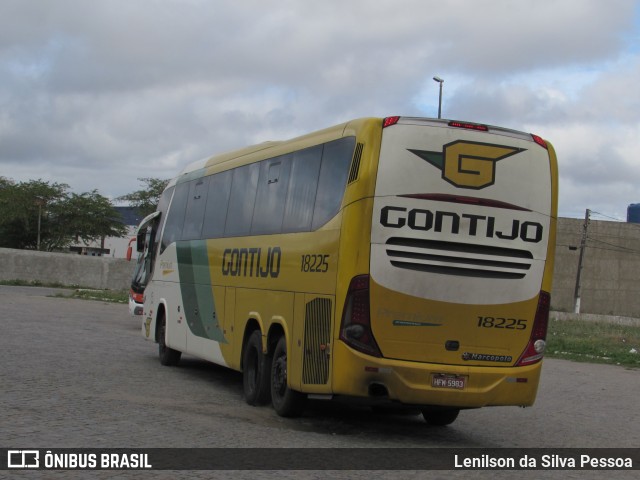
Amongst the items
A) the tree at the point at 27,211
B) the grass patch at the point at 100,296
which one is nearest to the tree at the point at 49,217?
the tree at the point at 27,211

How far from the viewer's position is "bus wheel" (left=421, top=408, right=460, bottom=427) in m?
12.2

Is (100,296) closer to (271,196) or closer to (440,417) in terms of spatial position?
(271,196)

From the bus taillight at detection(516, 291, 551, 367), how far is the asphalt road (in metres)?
1.15

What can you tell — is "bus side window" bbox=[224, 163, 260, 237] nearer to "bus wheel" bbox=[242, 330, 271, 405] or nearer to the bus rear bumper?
"bus wheel" bbox=[242, 330, 271, 405]

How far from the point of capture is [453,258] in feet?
33.7

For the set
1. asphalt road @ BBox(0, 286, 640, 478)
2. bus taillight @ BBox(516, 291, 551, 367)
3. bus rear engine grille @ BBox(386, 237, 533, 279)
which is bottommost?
asphalt road @ BBox(0, 286, 640, 478)

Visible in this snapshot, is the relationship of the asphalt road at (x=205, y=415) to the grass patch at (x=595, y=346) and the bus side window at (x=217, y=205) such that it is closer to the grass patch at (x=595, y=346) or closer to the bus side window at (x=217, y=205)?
the bus side window at (x=217, y=205)

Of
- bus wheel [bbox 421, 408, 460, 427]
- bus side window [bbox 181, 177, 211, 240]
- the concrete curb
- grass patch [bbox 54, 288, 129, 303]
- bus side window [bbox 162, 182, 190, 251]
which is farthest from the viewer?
the concrete curb

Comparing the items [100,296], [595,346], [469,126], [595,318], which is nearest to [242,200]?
[469,126]

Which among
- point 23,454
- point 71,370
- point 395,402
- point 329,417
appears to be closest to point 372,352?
point 395,402

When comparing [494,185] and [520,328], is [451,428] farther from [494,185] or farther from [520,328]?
[494,185]

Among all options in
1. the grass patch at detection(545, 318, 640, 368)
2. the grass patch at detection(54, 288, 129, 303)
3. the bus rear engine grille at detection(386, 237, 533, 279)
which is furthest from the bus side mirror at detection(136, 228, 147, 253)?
the grass patch at detection(54, 288, 129, 303)

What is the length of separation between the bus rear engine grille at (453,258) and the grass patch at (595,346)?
623 inches

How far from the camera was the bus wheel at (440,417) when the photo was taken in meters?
12.2
